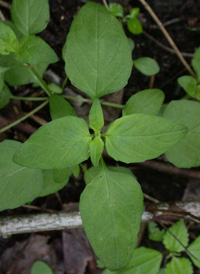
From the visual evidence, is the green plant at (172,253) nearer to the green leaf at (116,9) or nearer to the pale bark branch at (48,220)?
the pale bark branch at (48,220)

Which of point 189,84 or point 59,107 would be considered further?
point 189,84

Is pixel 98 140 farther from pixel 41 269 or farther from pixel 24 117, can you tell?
pixel 41 269

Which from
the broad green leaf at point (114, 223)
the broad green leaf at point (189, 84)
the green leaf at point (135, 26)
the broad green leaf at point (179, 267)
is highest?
the green leaf at point (135, 26)

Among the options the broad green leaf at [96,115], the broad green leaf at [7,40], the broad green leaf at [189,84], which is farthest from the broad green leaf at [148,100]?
the broad green leaf at [7,40]

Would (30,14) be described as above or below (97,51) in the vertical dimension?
above

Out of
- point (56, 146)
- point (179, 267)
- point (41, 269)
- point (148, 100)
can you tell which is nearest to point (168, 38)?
point (148, 100)

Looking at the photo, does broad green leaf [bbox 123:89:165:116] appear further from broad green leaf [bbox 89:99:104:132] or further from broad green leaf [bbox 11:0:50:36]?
broad green leaf [bbox 11:0:50:36]
